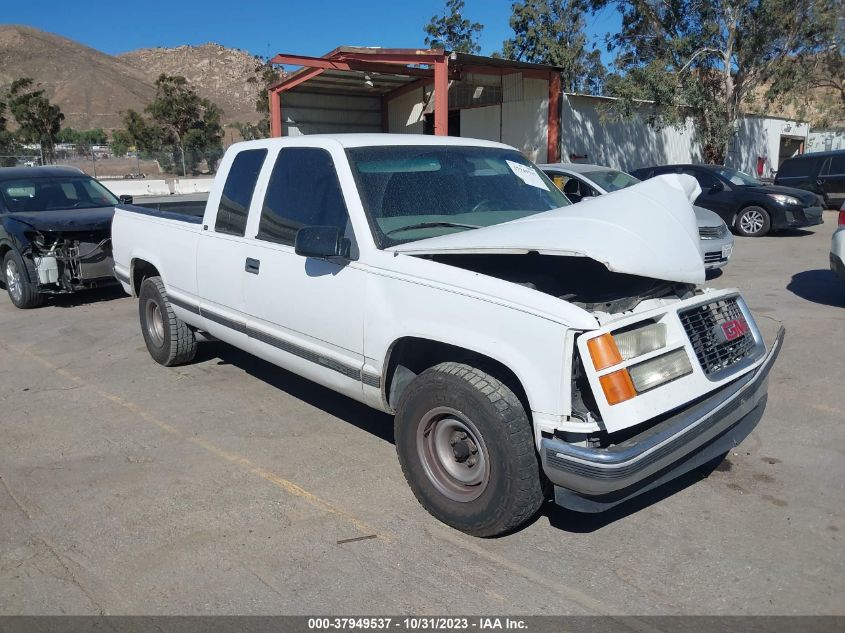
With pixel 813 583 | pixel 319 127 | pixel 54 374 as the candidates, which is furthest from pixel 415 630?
pixel 319 127

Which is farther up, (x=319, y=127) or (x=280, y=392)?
(x=319, y=127)

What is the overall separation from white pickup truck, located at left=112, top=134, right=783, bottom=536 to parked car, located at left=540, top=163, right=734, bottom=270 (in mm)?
5287

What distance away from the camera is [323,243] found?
3.87 metres

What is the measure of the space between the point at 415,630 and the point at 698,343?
1.86 metres

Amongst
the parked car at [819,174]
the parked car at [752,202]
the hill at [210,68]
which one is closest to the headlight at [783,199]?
the parked car at [752,202]

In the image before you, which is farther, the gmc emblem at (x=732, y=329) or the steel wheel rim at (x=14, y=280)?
the steel wheel rim at (x=14, y=280)

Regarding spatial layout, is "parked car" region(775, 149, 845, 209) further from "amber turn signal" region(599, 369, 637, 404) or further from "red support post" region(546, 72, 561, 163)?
"amber turn signal" region(599, 369, 637, 404)

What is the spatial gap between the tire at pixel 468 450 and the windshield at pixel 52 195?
25.9 ft

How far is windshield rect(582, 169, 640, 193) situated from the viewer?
38.4ft

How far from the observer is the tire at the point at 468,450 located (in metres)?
3.20

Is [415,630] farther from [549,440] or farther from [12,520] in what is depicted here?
[12,520]

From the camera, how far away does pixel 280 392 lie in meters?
5.75

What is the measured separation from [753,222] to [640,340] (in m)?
13.1

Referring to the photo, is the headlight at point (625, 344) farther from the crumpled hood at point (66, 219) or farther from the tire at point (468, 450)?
the crumpled hood at point (66, 219)
